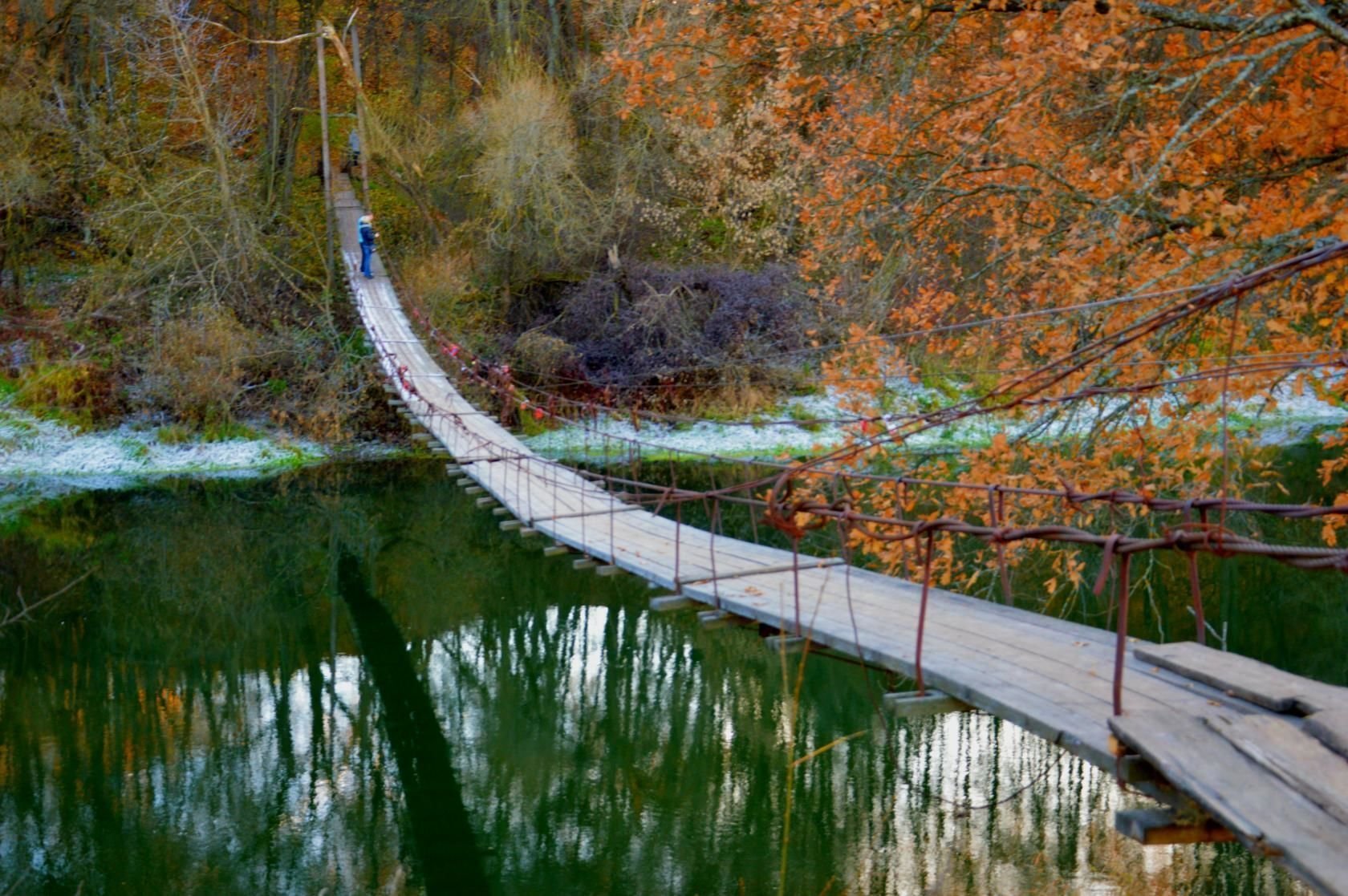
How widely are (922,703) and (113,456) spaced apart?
12.0 meters

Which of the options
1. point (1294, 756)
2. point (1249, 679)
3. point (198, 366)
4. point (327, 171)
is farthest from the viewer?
point (327, 171)

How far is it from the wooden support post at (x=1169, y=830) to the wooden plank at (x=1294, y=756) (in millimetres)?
128

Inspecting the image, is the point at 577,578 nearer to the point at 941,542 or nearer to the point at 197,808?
the point at 197,808

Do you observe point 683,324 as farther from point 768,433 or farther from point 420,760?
point 420,760

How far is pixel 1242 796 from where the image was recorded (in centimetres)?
173

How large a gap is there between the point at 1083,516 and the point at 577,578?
5.41 m

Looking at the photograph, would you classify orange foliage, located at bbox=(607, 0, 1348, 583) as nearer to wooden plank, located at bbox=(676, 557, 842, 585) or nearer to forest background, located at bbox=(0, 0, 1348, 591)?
wooden plank, located at bbox=(676, 557, 842, 585)

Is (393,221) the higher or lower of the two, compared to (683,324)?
higher

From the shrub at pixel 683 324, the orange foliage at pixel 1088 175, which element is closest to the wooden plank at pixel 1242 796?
the orange foliage at pixel 1088 175

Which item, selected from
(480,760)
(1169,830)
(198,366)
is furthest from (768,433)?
(1169,830)

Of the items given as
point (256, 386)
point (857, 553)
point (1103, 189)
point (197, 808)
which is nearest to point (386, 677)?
point (197, 808)

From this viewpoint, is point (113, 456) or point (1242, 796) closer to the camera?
point (1242, 796)

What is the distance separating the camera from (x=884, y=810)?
5.43 m

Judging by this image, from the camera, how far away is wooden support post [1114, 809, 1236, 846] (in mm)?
1854
